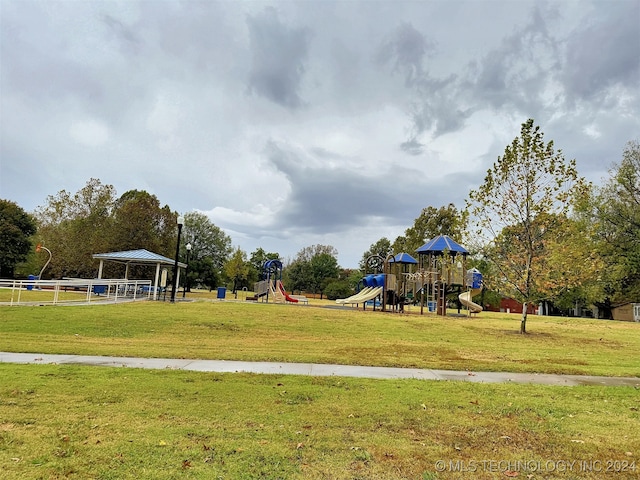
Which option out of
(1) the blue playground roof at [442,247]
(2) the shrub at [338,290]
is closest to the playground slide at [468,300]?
(1) the blue playground roof at [442,247]

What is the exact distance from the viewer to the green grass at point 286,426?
11.2 feet

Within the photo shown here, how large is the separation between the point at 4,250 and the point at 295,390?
180 ft

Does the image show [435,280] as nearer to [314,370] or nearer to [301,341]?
[301,341]

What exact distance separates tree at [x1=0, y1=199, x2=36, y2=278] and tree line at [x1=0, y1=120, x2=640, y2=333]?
0.11 m

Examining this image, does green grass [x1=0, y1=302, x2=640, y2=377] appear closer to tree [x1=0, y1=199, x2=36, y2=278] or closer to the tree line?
the tree line

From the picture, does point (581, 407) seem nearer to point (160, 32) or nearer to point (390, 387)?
point (390, 387)

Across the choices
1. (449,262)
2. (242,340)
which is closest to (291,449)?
(242,340)

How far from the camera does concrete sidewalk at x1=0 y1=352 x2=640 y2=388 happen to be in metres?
7.21

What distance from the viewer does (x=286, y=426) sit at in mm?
4375

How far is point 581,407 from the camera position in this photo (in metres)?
5.61

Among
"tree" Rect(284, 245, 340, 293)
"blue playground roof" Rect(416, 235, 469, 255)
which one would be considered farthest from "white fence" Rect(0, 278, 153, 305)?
"tree" Rect(284, 245, 340, 293)

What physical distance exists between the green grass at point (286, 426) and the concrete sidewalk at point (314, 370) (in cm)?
66

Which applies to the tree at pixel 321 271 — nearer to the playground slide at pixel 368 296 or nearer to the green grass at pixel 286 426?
the playground slide at pixel 368 296

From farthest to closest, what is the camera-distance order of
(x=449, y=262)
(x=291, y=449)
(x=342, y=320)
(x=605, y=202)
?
(x=605, y=202), (x=449, y=262), (x=342, y=320), (x=291, y=449)
